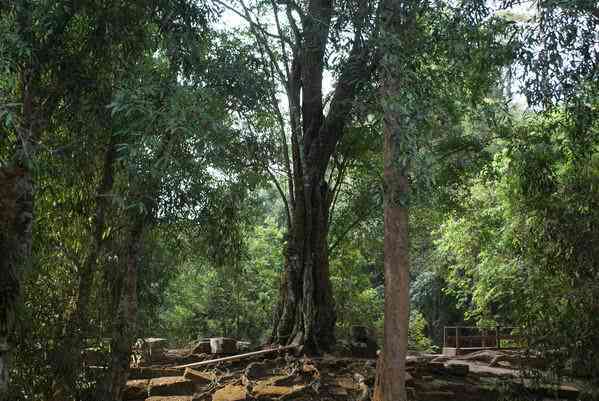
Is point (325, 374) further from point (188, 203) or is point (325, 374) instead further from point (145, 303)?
point (145, 303)

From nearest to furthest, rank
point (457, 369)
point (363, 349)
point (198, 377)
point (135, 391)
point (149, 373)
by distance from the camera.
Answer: point (135, 391) → point (198, 377) → point (149, 373) → point (457, 369) → point (363, 349)

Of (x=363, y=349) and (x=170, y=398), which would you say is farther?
(x=363, y=349)

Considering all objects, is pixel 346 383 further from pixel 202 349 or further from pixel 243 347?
pixel 202 349

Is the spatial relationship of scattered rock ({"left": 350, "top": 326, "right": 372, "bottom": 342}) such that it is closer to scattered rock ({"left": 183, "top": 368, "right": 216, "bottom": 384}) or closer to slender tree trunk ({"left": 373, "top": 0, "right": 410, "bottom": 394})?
scattered rock ({"left": 183, "top": 368, "right": 216, "bottom": 384})

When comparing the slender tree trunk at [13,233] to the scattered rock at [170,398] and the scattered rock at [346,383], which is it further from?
the scattered rock at [346,383]

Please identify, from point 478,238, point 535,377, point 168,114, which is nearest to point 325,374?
point 535,377

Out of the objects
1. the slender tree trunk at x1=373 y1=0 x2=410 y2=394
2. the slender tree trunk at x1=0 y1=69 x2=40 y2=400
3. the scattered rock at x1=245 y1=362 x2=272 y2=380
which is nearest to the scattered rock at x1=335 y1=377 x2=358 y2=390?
the scattered rock at x1=245 y1=362 x2=272 y2=380

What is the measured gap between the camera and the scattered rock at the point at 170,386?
8367mm

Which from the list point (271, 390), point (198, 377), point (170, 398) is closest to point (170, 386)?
point (170, 398)

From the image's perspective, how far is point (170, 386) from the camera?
8477mm

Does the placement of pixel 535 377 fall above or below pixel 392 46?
below

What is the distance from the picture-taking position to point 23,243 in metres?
5.60

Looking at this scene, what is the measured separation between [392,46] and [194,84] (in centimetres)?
206

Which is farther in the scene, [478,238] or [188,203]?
[478,238]
